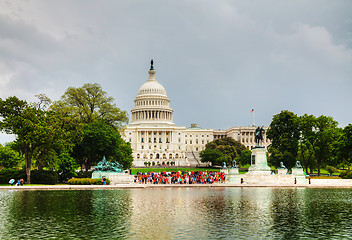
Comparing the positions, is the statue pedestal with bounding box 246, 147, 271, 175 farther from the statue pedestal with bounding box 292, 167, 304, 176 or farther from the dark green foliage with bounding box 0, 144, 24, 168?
the dark green foliage with bounding box 0, 144, 24, 168

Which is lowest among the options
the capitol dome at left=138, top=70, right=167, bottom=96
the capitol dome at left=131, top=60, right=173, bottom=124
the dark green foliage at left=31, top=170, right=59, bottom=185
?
the dark green foliage at left=31, top=170, right=59, bottom=185

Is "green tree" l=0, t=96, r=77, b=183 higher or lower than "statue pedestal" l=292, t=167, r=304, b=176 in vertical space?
higher

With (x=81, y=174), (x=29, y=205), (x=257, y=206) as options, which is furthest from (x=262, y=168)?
(x=29, y=205)

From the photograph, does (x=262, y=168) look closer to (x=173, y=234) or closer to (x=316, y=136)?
(x=316, y=136)

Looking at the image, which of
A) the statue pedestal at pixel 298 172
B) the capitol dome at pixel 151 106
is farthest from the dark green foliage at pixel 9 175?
the capitol dome at pixel 151 106

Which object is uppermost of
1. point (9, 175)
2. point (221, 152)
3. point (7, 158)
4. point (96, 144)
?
point (96, 144)

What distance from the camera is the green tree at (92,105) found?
59.9 meters

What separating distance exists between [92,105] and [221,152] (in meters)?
64.9

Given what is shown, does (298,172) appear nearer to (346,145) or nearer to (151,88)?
(346,145)

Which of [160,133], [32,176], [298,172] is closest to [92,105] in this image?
[32,176]

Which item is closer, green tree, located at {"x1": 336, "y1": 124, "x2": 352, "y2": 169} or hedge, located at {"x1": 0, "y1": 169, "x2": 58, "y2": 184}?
hedge, located at {"x1": 0, "y1": 169, "x2": 58, "y2": 184}

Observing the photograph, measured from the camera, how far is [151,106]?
592 feet

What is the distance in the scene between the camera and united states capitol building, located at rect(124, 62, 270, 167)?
16550 centimetres

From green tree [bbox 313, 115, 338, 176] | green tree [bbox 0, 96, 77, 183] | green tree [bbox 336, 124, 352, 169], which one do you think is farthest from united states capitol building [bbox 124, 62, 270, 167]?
green tree [bbox 0, 96, 77, 183]
